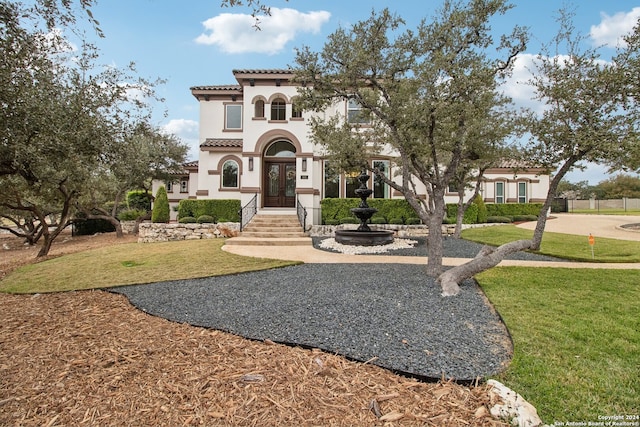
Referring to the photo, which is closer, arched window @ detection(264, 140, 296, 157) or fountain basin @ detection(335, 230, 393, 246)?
fountain basin @ detection(335, 230, 393, 246)

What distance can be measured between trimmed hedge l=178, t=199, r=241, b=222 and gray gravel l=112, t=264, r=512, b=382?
369 inches

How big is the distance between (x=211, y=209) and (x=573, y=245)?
50.0ft

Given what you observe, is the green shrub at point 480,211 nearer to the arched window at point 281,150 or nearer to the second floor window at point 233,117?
the arched window at point 281,150

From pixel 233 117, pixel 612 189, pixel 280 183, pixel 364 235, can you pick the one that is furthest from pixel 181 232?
pixel 612 189

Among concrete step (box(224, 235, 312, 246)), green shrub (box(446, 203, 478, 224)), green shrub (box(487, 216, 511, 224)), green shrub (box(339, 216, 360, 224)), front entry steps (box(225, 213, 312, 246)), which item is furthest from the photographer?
green shrub (box(487, 216, 511, 224))

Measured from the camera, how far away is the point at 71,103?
17.4ft

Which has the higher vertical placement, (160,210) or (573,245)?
(160,210)

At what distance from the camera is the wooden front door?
58.6ft

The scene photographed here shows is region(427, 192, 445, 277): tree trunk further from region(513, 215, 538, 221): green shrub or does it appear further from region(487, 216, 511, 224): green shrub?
region(513, 215, 538, 221): green shrub

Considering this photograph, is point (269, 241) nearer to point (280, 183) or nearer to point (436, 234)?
point (280, 183)

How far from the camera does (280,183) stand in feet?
58.8

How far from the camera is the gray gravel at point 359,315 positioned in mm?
3660

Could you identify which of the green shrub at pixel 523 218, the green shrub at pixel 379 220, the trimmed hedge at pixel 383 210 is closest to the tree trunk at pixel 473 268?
the green shrub at pixel 379 220

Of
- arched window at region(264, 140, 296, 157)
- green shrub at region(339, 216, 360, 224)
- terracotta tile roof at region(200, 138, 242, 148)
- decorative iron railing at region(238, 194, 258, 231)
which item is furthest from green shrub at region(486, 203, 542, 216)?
terracotta tile roof at region(200, 138, 242, 148)
